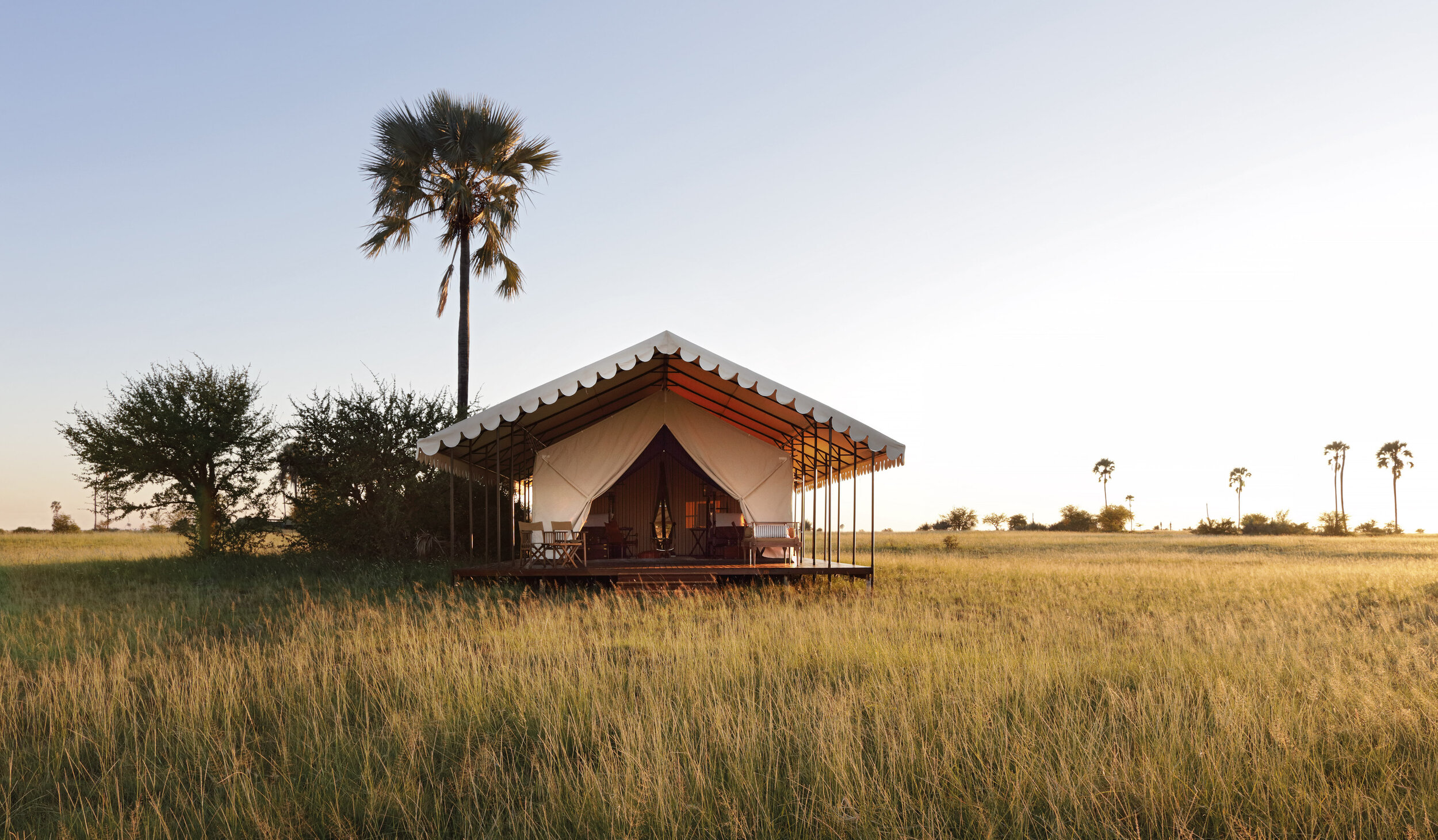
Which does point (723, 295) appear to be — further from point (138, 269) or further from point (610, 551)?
point (138, 269)

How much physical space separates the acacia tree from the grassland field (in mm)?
10219

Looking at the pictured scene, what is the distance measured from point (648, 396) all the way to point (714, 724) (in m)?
10.1

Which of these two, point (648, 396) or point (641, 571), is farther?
point (648, 396)

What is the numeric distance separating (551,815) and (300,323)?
16.6 metres

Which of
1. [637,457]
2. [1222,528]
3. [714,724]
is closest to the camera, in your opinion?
[714,724]

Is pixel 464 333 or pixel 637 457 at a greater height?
pixel 464 333

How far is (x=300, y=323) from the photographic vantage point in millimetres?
17203

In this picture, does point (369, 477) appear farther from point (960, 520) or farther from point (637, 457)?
point (960, 520)

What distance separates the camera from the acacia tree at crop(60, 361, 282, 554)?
18.0m

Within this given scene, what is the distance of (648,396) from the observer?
14.0m

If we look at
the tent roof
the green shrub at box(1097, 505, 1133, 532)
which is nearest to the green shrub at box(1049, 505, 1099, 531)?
the green shrub at box(1097, 505, 1133, 532)

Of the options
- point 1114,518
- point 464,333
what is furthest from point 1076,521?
point 464,333

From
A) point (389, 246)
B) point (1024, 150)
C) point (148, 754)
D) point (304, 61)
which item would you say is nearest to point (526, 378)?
point (389, 246)

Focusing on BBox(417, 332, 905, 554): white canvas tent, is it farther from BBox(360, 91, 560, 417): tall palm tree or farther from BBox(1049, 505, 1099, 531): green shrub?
BBox(1049, 505, 1099, 531): green shrub
